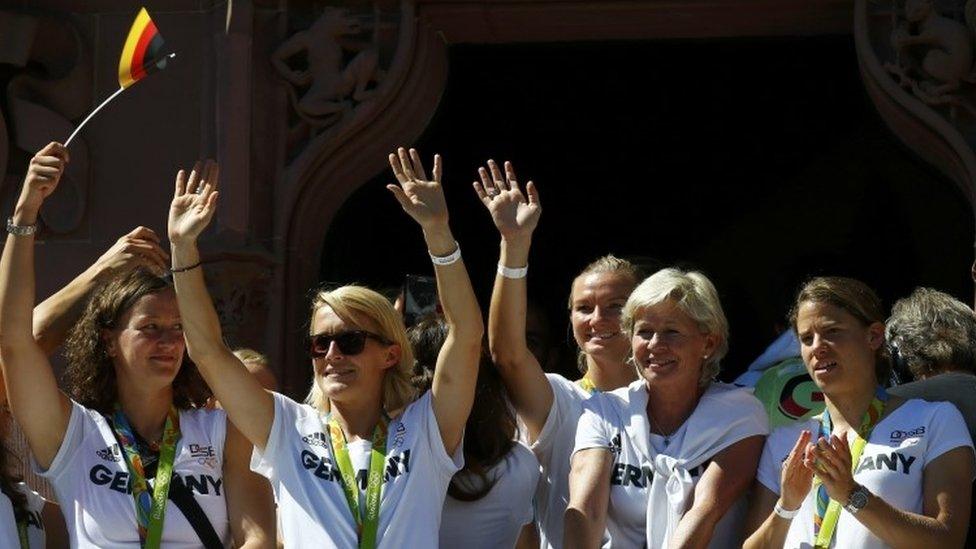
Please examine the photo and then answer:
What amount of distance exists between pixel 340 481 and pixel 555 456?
2.66ft

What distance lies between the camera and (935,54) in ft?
23.0

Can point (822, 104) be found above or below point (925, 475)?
above

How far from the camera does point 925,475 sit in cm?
537

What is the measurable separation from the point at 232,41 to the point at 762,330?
351 cm

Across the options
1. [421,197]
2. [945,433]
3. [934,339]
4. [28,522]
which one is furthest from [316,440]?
[934,339]

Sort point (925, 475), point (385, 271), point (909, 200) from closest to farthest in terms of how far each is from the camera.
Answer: point (925, 475), point (385, 271), point (909, 200)

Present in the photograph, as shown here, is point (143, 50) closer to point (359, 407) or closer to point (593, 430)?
point (359, 407)

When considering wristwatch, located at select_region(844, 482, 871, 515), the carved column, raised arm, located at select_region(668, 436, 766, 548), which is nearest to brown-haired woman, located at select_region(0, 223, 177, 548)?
the carved column

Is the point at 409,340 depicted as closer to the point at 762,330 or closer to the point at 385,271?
the point at 385,271

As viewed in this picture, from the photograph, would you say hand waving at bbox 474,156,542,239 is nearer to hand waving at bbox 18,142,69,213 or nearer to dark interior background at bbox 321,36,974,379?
hand waving at bbox 18,142,69,213

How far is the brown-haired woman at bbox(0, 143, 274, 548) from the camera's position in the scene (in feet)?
17.7

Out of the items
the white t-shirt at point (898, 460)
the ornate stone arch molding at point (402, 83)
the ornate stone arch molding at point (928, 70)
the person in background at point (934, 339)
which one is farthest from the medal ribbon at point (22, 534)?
the ornate stone arch molding at point (928, 70)

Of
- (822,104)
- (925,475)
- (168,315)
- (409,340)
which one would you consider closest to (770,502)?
(925,475)

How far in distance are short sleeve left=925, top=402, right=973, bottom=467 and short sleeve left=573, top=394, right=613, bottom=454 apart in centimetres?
88
